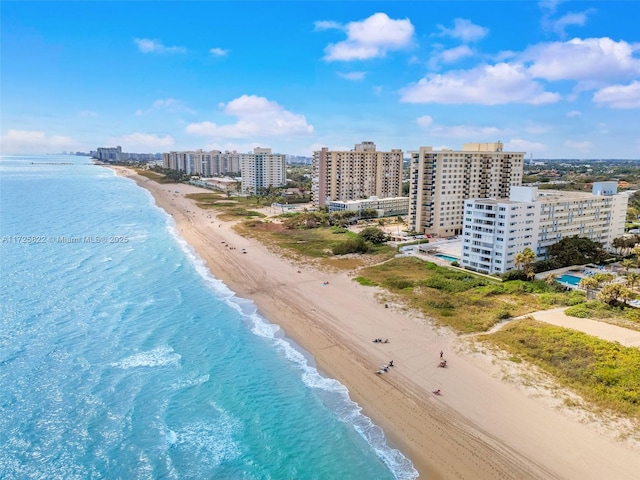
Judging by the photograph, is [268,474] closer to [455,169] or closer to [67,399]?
[67,399]

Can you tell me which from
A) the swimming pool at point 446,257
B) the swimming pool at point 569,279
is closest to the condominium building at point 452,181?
the swimming pool at point 446,257

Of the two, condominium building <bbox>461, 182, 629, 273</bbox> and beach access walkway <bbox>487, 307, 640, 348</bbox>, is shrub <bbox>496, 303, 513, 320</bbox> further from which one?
condominium building <bbox>461, 182, 629, 273</bbox>

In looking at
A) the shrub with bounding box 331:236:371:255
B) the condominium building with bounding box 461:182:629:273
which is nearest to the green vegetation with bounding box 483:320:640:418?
the condominium building with bounding box 461:182:629:273

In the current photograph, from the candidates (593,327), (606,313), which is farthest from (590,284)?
(593,327)

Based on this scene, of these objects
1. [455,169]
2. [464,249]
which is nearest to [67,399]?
[464,249]

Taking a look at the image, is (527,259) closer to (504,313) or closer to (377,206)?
(504,313)

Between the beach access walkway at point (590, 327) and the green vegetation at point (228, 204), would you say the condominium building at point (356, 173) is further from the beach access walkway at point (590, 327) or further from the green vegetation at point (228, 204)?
the beach access walkway at point (590, 327)
